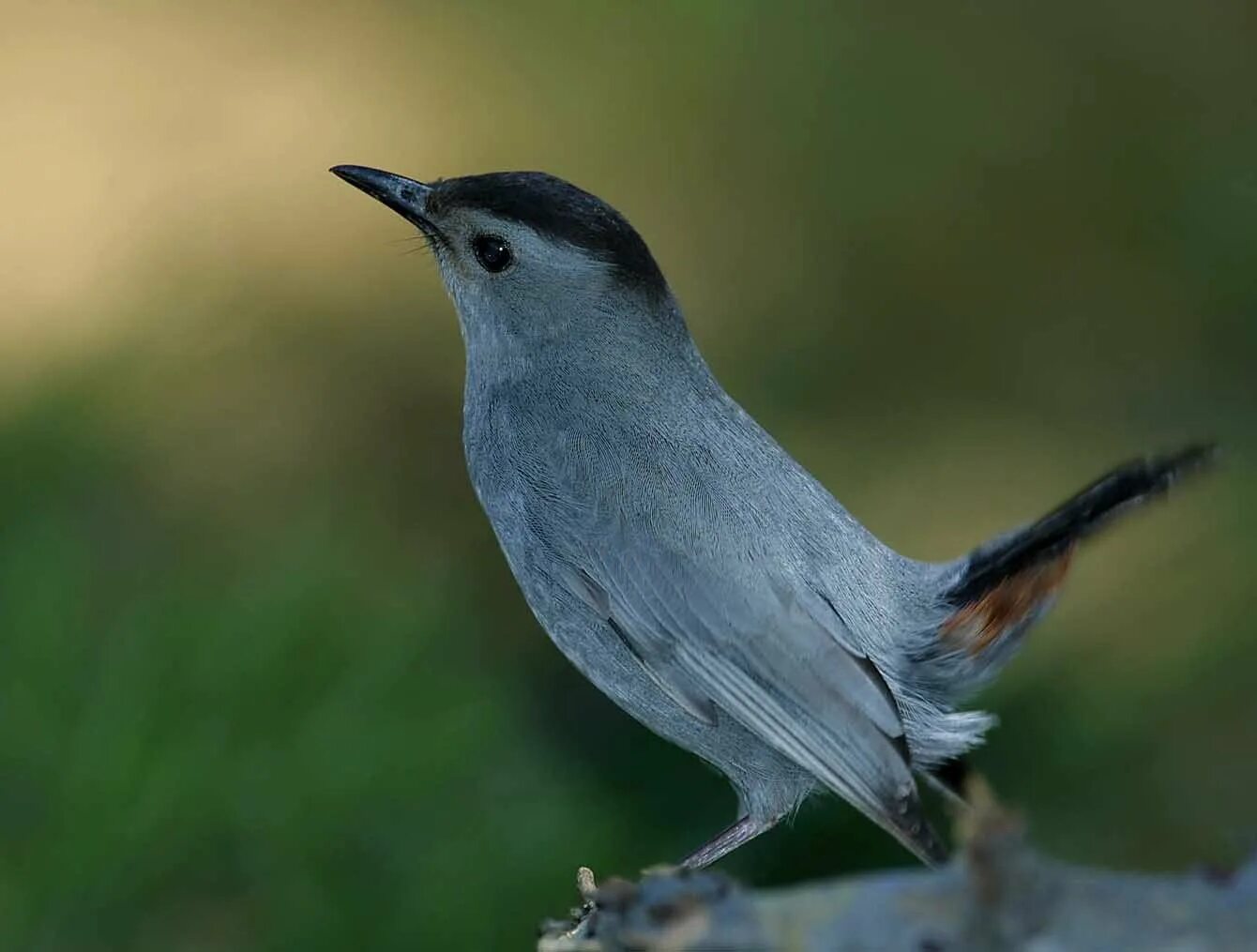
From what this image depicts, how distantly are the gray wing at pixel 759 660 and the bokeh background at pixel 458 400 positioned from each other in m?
0.78

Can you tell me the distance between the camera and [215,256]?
498cm

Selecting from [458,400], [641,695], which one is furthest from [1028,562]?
[458,400]

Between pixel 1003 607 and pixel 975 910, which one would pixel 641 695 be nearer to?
pixel 1003 607

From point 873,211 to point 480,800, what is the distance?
8.73 ft

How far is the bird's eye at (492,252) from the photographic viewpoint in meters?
2.88

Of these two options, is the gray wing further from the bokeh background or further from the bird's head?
the bokeh background

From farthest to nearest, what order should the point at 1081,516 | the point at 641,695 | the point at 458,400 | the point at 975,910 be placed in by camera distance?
the point at 458,400
the point at 641,695
the point at 1081,516
the point at 975,910

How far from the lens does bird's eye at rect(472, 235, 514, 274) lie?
9.43 ft

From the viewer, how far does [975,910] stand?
1.56 meters

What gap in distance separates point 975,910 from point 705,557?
1045 millimetres

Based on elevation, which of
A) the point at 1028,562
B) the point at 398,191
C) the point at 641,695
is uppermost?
the point at 398,191

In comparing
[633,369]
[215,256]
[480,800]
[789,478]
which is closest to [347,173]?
[633,369]

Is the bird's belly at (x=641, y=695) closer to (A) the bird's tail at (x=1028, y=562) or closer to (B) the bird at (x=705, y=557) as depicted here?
(B) the bird at (x=705, y=557)

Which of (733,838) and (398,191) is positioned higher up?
(398,191)
